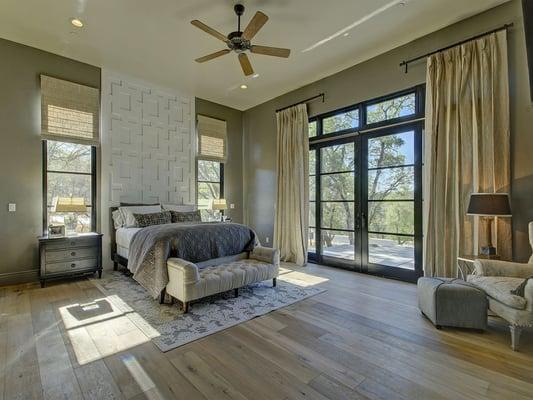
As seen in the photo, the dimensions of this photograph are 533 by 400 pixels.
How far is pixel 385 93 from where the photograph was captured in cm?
439

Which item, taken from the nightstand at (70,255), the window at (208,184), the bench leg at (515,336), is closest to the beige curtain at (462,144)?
the bench leg at (515,336)

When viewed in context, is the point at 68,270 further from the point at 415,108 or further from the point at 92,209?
the point at 415,108

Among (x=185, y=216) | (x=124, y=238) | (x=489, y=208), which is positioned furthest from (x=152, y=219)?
(x=489, y=208)

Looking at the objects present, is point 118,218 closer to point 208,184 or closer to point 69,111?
point 69,111

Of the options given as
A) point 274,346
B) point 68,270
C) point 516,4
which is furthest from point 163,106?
point 516,4

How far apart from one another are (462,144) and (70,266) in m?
5.82

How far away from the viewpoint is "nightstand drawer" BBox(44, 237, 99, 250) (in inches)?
157

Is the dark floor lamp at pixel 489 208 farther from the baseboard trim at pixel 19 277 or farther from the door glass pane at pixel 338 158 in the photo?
the baseboard trim at pixel 19 277

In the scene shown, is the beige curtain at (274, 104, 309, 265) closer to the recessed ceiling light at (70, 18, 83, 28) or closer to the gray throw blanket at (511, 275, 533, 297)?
the gray throw blanket at (511, 275, 533, 297)

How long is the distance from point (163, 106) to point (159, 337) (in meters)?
4.62

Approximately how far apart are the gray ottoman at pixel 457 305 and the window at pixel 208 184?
4720mm

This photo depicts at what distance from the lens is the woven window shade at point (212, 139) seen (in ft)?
20.4

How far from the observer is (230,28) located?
3787mm

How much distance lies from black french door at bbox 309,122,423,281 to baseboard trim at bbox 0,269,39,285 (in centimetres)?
472
